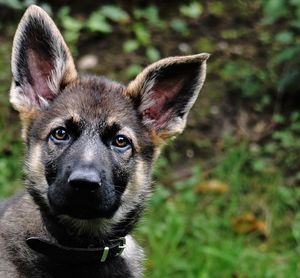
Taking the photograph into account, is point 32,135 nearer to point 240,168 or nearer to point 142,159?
point 142,159

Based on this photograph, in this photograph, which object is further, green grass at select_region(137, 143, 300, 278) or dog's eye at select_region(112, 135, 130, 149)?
green grass at select_region(137, 143, 300, 278)

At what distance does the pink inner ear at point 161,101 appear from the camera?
568 cm

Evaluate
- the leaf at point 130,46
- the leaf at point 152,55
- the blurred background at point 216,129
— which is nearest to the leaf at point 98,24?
the blurred background at point 216,129

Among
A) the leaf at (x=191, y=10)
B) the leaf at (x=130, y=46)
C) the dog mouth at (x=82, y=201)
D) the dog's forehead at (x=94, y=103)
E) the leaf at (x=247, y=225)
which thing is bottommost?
the leaf at (x=247, y=225)

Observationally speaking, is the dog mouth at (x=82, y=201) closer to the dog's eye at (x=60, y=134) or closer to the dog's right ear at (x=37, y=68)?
the dog's eye at (x=60, y=134)

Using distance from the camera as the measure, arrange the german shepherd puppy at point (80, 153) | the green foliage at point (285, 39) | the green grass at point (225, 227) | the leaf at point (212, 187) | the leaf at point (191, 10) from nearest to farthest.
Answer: the german shepherd puppy at point (80, 153)
the green grass at point (225, 227)
the leaf at point (212, 187)
the green foliage at point (285, 39)
the leaf at point (191, 10)

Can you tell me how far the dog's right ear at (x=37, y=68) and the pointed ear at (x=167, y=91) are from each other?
0.49m

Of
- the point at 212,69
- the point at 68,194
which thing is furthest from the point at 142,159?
the point at 212,69

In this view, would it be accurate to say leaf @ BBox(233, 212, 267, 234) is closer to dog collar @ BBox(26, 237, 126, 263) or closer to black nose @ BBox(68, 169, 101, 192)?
dog collar @ BBox(26, 237, 126, 263)

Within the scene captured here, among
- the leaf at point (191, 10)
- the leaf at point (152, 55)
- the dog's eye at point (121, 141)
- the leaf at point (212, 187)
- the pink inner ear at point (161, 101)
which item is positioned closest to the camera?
the dog's eye at point (121, 141)

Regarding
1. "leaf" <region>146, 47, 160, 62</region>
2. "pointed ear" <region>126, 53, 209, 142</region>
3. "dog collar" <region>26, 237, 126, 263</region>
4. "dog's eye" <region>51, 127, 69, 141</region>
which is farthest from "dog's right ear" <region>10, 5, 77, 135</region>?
"leaf" <region>146, 47, 160, 62</region>

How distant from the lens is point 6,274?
5.04 metres

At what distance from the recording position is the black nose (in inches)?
185

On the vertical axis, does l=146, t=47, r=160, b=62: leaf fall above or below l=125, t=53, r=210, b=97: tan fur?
below
